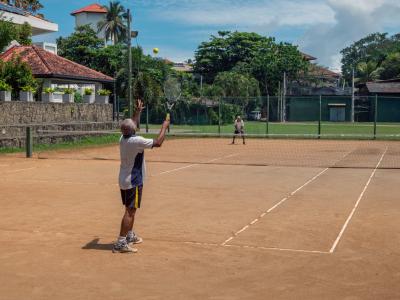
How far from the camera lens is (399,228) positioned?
934 centimetres

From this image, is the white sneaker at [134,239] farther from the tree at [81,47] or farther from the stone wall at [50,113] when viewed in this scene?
the tree at [81,47]

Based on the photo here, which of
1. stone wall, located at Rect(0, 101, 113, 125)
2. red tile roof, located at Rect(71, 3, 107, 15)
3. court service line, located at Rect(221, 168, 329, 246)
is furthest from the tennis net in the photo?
red tile roof, located at Rect(71, 3, 107, 15)

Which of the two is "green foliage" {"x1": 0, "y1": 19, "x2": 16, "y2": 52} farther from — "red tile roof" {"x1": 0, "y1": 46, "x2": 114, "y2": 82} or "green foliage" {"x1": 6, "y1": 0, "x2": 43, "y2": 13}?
"green foliage" {"x1": 6, "y1": 0, "x2": 43, "y2": 13}

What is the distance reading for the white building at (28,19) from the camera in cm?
3875

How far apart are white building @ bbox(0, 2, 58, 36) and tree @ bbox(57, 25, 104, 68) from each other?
17.1m

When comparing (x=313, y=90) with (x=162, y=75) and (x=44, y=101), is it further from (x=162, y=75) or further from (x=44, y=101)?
(x=44, y=101)

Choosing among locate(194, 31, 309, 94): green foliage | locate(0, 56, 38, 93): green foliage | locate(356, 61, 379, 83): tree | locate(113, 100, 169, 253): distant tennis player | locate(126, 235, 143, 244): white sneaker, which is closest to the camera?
locate(113, 100, 169, 253): distant tennis player

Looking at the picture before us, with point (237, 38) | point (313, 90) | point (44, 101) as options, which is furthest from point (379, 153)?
point (237, 38)

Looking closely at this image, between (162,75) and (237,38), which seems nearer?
(162,75)

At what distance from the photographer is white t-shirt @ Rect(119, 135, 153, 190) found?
312 inches

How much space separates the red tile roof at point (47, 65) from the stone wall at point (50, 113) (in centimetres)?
273

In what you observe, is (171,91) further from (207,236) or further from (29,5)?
(207,236)

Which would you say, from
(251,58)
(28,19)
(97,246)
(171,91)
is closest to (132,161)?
(97,246)

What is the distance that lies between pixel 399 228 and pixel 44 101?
23.9 metres
